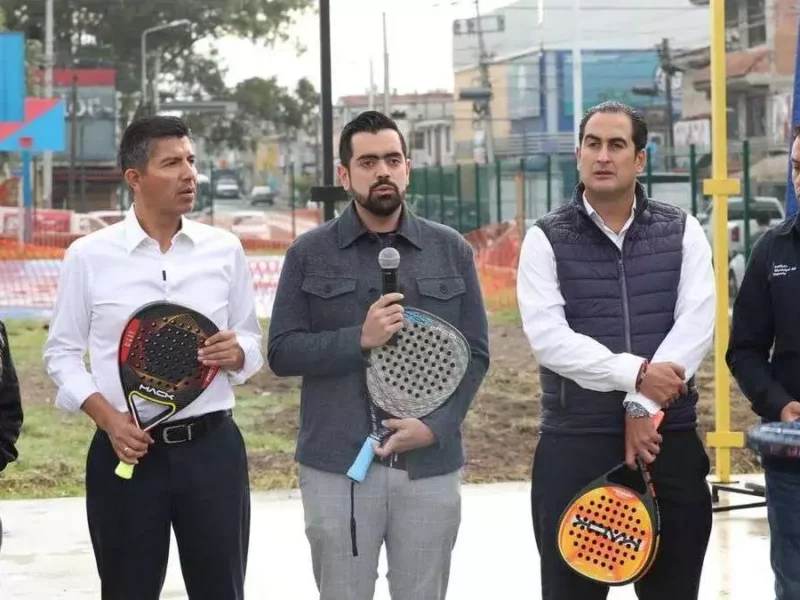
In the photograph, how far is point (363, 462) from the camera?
13.5 feet

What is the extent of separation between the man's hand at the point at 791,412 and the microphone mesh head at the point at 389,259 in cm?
117

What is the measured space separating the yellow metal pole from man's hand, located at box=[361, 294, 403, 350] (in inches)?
146

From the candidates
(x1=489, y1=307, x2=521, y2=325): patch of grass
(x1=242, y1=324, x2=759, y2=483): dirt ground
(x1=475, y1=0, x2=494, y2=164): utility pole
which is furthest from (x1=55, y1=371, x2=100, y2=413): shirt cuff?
(x1=475, y1=0, x2=494, y2=164): utility pole

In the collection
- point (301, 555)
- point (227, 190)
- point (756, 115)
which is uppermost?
point (756, 115)

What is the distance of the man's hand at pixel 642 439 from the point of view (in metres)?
4.20

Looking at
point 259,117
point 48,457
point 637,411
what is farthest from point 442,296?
point 259,117

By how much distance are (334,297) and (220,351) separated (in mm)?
350

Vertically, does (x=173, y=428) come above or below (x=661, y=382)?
below

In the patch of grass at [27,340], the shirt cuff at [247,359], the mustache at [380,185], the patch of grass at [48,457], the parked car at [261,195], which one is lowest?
the patch of grass at [48,457]

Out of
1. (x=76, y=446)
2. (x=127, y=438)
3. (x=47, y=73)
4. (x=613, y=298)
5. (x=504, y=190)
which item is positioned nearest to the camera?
(x=127, y=438)

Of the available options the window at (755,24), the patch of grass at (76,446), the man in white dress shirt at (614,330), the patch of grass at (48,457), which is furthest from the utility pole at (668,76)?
the man in white dress shirt at (614,330)

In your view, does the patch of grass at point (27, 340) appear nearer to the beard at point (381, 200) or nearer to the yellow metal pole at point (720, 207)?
the yellow metal pole at point (720, 207)

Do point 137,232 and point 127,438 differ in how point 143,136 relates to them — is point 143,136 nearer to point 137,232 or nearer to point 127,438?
point 137,232

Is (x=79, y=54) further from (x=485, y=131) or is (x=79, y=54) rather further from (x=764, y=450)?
(x=764, y=450)
